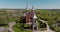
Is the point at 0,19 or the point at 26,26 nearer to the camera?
the point at 26,26

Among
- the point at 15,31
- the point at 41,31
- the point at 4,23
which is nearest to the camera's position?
the point at 15,31

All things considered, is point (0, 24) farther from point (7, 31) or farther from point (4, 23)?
point (7, 31)

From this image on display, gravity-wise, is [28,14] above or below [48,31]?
above

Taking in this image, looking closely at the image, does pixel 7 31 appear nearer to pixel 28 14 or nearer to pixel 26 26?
pixel 26 26

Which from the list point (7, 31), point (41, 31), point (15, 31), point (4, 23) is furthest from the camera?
point (4, 23)

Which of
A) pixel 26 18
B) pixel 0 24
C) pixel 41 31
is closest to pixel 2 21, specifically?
pixel 0 24

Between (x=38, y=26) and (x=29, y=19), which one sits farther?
(x=29, y=19)

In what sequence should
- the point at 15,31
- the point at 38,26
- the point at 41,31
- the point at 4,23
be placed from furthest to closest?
the point at 4,23 → the point at 38,26 → the point at 41,31 → the point at 15,31

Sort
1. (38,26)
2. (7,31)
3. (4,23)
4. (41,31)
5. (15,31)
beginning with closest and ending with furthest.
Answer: (7,31) < (15,31) < (41,31) < (38,26) < (4,23)

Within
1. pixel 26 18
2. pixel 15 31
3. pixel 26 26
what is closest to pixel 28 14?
pixel 26 18
